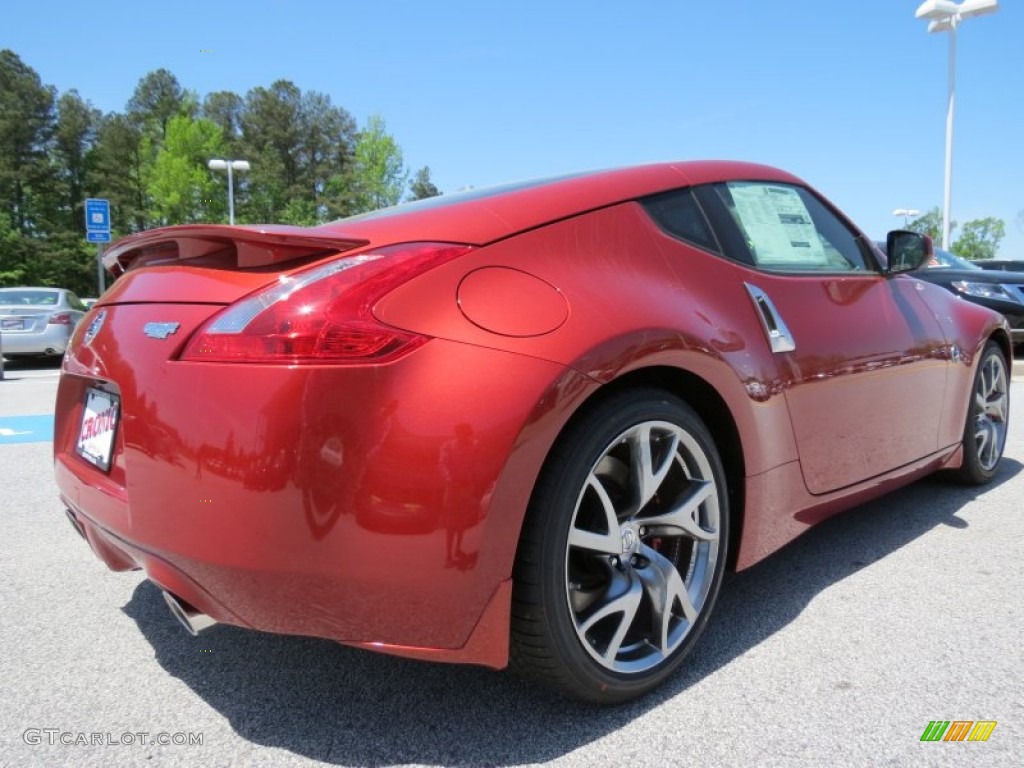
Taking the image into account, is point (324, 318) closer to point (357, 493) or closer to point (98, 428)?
point (357, 493)

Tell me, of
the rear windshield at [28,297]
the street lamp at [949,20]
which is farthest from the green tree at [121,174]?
the street lamp at [949,20]

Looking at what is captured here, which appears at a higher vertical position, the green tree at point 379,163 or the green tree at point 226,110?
the green tree at point 226,110

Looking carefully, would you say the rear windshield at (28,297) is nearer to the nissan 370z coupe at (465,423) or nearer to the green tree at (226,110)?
the nissan 370z coupe at (465,423)

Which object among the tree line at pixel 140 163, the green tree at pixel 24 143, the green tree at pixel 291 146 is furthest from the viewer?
the green tree at pixel 291 146

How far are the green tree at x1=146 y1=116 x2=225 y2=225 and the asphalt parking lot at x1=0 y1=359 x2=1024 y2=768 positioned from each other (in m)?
43.5

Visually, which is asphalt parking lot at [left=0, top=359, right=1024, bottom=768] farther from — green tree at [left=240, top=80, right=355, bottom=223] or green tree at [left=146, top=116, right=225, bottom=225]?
green tree at [left=240, top=80, right=355, bottom=223]

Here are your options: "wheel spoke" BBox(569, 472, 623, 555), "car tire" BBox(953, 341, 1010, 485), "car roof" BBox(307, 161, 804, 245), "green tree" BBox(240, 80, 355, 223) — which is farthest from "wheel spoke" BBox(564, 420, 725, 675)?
"green tree" BBox(240, 80, 355, 223)

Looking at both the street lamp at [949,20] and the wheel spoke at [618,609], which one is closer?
the wheel spoke at [618,609]

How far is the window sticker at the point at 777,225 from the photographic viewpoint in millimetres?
2576

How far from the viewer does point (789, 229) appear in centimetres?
280

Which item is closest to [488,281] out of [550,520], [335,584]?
[550,520]

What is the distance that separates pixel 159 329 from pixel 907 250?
9.10 feet

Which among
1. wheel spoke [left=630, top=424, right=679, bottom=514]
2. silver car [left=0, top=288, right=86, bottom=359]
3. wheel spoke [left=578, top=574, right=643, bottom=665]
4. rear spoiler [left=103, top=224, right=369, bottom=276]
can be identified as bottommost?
silver car [left=0, top=288, right=86, bottom=359]

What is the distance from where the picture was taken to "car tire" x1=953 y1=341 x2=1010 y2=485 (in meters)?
3.81
